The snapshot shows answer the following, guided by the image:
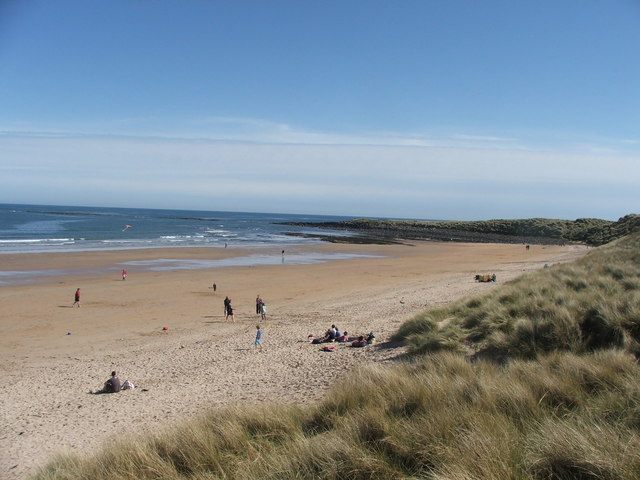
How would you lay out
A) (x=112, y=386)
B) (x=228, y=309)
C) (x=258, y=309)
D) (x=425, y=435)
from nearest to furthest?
(x=425, y=435)
(x=112, y=386)
(x=228, y=309)
(x=258, y=309)

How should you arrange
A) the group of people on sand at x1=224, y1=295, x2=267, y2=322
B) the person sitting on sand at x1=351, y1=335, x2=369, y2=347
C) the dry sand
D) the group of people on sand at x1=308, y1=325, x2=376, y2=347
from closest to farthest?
the dry sand → the person sitting on sand at x1=351, y1=335, x2=369, y2=347 → the group of people on sand at x1=308, y1=325, x2=376, y2=347 → the group of people on sand at x1=224, y1=295, x2=267, y2=322

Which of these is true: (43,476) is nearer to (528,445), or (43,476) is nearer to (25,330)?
(528,445)

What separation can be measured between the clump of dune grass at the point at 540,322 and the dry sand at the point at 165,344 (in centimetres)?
142

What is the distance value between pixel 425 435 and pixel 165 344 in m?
11.9

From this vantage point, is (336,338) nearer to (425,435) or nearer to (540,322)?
(540,322)

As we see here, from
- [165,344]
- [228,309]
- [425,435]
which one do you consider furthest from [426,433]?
[228,309]

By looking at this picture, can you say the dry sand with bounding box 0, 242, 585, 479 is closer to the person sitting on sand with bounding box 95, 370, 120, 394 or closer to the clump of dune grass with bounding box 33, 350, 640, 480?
the person sitting on sand with bounding box 95, 370, 120, 394

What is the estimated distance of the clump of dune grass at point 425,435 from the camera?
3385 mm

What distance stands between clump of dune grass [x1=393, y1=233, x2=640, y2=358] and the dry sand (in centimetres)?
142

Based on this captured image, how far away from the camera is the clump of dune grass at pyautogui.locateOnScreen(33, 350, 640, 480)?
3385 mm

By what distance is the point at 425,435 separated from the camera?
13.4 feet

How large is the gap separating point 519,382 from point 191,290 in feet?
71.8

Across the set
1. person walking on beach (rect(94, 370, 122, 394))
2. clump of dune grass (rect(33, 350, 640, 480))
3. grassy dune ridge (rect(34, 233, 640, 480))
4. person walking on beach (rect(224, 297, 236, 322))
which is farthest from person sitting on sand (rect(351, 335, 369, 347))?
person walking on beach (rect(224, 297, 236, 322))

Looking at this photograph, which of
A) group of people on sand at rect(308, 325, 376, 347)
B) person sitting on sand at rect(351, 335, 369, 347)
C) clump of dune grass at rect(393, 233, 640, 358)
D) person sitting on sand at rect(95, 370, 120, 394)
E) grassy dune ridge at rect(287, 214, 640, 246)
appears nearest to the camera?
clump of dune grass at rect(393, 233, 640, 358)
